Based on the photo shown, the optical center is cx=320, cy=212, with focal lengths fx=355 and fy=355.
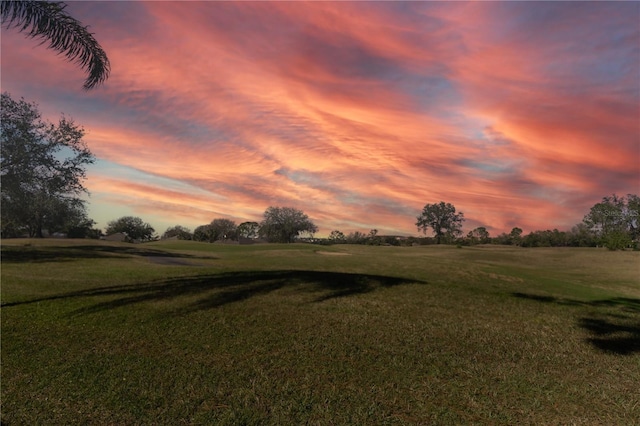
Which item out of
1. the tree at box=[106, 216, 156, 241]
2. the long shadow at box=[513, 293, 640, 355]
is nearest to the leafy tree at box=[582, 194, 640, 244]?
the long shadow at box=[513, 293, 640, 355]

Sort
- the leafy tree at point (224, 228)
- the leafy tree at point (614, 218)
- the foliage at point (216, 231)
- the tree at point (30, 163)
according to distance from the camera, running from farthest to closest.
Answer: the leafy tree at point (224, 228), the foliage at point (216, 231), the leafy tree at point (614, 218), the tree at point (30, 163)

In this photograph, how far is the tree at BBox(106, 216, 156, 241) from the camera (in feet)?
419

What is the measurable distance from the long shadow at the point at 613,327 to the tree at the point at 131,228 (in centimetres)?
13508

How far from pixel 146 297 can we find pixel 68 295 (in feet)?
10.2

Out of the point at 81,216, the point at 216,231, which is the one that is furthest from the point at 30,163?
the point at 216,231

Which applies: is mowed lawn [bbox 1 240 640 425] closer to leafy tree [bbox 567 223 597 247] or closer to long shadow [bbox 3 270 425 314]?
long shadow [bbox 3 270 425 314]

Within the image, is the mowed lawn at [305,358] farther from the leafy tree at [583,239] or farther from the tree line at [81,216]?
the leafy tree at [583,239]

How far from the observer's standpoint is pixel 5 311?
11352mm

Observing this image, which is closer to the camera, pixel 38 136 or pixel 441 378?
pixel 441 378

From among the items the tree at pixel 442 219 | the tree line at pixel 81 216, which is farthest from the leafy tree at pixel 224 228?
the tree at pixel 442 219

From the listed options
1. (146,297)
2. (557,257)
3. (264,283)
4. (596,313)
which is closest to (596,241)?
(557,257)

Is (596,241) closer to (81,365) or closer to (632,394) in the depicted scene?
(632,394)

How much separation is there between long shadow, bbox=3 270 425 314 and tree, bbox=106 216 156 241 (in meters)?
125

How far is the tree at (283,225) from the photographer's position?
130 m
